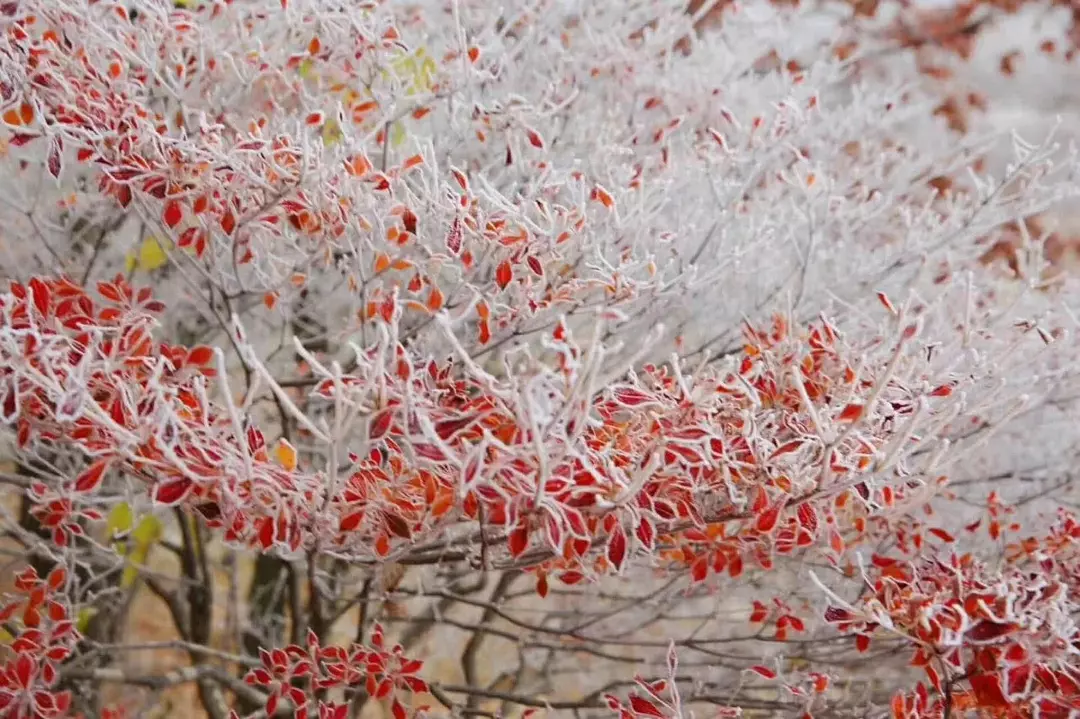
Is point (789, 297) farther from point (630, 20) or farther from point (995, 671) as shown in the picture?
point (630, 20)

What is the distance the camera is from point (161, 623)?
4633 mm

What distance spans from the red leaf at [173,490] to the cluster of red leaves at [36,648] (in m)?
0.88

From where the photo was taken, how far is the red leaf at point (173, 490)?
1322mm

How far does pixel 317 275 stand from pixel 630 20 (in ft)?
5.01

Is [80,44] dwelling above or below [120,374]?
above

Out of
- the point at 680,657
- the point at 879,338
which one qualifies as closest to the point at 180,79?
the point at 879,338

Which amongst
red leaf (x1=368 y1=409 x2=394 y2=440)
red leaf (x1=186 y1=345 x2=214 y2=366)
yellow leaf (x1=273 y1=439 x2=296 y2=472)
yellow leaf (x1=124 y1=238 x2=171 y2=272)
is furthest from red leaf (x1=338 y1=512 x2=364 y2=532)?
yellow leaf (x1=124 y1=238 x2=171 y2=272)

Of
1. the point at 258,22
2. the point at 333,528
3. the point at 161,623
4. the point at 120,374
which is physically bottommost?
the point at 161,623

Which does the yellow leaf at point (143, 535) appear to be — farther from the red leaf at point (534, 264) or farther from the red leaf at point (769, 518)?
the red leaf at point (769, 518)

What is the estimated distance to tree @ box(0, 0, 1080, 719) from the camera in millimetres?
1369

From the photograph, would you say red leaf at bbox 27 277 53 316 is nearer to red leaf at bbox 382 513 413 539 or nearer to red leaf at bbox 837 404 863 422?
red leaf at bbox 382 513 413 539

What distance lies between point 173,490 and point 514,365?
47.3 inches

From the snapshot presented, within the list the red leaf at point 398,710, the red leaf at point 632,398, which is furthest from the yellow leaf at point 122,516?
the red leaf at point 632,398

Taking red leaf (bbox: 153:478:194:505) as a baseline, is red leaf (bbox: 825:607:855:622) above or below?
above
